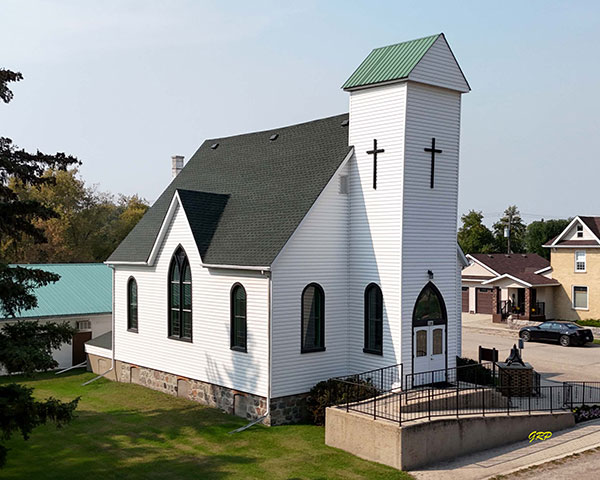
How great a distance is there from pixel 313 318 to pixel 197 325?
4488 mm

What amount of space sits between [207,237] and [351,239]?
5.19 metres

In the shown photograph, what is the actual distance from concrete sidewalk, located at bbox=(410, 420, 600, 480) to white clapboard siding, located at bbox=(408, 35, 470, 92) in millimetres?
10876

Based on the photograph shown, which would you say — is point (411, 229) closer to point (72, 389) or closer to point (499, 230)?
point (72, 389)

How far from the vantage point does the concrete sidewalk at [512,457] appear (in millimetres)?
15312

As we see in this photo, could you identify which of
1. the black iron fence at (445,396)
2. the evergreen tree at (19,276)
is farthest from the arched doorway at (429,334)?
the evergreen tree at (19,276)

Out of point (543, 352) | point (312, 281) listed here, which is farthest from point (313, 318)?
point (543, 352)

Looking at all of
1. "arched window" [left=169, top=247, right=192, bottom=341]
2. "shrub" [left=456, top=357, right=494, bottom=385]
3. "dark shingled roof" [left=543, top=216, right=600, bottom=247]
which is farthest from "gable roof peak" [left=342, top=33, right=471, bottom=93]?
"dark shingled roof" [left=543, top=216, right=600, bottom=247]

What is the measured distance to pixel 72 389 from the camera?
Result: 81.5 feet

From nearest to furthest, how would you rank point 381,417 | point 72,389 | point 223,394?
1. point 381,417
2. point 223,394
3. point 72,389

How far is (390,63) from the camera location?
794 inches

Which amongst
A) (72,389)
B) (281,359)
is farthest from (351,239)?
(72,389)

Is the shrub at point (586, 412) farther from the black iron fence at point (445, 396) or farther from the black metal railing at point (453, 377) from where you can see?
the black metal railing at point (453, 377)

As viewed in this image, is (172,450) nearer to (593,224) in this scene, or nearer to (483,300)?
(593,224)

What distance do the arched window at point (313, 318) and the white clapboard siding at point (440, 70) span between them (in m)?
7.25
